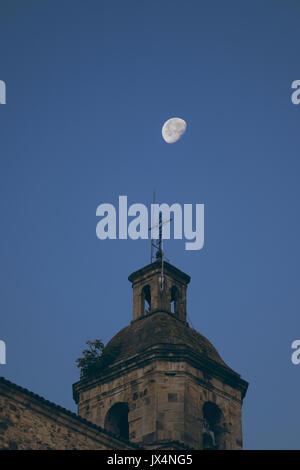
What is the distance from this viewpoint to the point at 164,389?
100ft

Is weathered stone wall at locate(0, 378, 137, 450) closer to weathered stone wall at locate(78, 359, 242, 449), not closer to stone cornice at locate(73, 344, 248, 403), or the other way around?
weathered stone wall at locate(78, 359, 242, 449)

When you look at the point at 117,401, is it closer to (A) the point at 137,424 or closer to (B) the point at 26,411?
(A) the point at 137,424

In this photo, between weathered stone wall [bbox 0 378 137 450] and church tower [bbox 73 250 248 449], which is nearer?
weathered stone wall [bbox 0 378 137 450]

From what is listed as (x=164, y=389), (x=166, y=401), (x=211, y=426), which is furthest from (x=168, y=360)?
(x=211, y=426)

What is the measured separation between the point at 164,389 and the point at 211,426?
9.07 feet

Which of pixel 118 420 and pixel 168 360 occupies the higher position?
pixel 168 360

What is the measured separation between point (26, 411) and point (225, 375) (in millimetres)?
9460

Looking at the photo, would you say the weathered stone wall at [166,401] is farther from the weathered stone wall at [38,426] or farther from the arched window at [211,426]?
the weathered stone wall at [38,426]

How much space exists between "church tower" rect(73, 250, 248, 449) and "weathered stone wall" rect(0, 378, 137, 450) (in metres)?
2.86

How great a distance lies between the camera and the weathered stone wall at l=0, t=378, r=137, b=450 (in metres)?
25.1

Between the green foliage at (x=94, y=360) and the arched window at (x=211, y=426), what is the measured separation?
4.06 m

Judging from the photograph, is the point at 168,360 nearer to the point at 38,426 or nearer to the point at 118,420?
the point at 118,420

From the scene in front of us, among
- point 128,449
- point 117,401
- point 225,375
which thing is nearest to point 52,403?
point 128,449

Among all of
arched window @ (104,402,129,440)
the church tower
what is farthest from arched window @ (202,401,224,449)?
arched window @ (104,402,129,440)
